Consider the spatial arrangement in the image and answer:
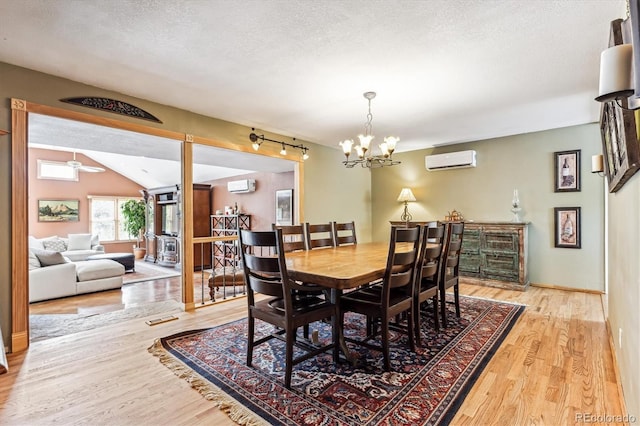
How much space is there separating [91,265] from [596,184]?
Result: 25.4 feet

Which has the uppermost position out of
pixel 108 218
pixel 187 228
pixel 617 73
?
pixel 617 73

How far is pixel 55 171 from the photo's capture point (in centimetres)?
828

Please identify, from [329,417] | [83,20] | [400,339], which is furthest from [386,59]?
[329,417]

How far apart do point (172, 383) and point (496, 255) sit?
453cm

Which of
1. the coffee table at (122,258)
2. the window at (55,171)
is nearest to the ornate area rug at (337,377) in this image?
the coffee table at (122,258)

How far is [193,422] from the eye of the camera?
1.68m

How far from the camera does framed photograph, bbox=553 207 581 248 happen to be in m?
4.42

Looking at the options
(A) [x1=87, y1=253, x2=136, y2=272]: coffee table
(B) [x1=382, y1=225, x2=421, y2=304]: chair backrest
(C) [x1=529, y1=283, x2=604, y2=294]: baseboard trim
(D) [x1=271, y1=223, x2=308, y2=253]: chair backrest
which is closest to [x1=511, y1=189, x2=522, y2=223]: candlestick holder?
(C) [x1=529, y1=283, x2=604, y2=294]: baseboard trim

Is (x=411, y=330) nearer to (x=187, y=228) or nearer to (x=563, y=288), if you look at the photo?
(x=187, y=228)

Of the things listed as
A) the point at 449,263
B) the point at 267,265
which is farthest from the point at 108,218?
the point at 449,263

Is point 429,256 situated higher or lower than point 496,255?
higher

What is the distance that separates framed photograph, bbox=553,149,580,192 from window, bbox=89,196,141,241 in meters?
10.4

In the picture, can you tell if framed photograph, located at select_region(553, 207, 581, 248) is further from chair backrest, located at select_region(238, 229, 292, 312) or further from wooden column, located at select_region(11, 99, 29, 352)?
wooden column, located at select_region(11, 99, 29, 352)

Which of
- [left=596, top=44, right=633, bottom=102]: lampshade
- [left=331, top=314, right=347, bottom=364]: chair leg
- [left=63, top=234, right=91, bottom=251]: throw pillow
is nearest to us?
[left=596, top=44, right=633, bottom=102]: lampshade
